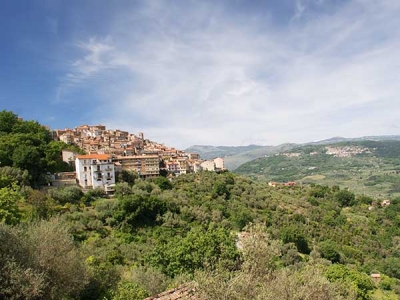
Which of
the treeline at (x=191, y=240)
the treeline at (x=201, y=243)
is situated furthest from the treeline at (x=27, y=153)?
the treeline at (x=201, y=243)

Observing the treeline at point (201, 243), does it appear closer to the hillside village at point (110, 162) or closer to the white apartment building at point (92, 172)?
the white apartment building at point (92, 172)

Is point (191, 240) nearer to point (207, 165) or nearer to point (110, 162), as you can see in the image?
point (110, 162)

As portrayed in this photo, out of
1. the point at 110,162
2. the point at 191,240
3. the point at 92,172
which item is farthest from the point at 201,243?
the point at 110,162

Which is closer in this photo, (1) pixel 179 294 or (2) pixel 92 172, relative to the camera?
(1) pixel 179 294

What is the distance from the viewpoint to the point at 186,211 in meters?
41.2

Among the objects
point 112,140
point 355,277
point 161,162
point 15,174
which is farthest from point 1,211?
point 112,140

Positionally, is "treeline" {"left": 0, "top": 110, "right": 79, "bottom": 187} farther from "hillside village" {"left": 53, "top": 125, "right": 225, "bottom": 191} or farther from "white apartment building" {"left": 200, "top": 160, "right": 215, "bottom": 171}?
"white apartment building" {"left": 200, "top": 160, "right": 215, "bottom": 171}

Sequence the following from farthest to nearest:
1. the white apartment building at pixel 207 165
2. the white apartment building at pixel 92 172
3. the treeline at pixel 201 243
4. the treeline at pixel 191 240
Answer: the white apartment building at pixel 207 165, the white apartment building at pixel 92 172, the treeline at pixel 191 240, the treeline at pixel 201 243

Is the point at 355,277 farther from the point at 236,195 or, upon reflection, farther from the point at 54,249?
the point at 236,195

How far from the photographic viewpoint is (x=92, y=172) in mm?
47406

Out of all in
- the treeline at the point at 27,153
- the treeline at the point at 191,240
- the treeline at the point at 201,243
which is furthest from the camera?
the treeline at the point at 27,153

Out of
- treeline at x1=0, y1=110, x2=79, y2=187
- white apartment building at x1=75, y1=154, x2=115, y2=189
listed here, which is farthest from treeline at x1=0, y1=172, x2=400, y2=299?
treeline at x1=0, y1=110, x2=79, y2=187

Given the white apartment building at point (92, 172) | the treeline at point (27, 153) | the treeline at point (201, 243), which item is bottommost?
the treeline at point (201, 243)

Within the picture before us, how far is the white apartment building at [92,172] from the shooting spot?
47.3 meters
